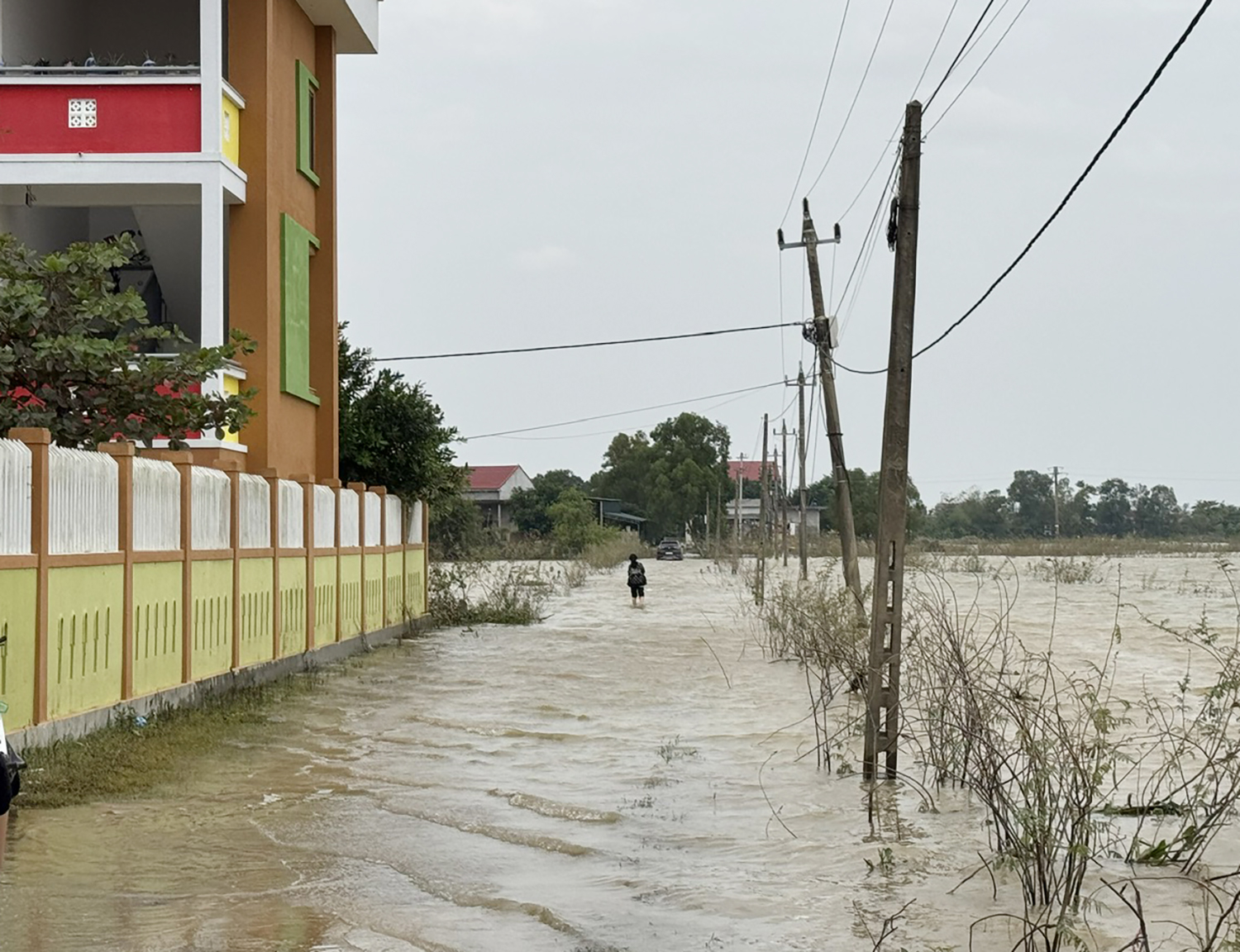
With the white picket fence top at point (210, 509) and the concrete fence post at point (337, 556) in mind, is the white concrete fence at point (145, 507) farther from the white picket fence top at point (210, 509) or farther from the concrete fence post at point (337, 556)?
the concrete fence post at point (337, 556)

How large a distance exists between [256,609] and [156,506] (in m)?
3.61

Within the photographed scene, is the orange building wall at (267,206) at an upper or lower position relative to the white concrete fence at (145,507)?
upper

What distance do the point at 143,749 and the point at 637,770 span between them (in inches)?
143

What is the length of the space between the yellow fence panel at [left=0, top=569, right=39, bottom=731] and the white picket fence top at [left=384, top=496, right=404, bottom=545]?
15053 millimetres

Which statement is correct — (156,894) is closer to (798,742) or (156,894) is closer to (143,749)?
(143,749)

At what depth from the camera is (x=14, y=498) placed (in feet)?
36.4

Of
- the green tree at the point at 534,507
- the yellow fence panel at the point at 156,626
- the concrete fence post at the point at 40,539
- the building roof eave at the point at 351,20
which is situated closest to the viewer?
the concrete fence post at the point at 40,539

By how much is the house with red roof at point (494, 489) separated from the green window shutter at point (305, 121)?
250 ft

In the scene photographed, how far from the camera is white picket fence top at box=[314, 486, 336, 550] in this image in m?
21.2

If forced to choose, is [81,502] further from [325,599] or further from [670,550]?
[670,550]

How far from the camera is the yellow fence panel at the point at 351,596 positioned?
22531mm

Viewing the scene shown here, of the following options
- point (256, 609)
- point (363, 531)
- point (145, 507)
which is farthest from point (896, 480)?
point (363, 531)

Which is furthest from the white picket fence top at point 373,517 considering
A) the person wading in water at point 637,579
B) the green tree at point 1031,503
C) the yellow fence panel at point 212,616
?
the green tree at point 1031,503

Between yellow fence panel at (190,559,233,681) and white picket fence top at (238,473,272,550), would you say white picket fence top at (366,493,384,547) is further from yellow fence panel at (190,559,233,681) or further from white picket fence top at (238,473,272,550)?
yellow fence panel at (190,559,233,681)
